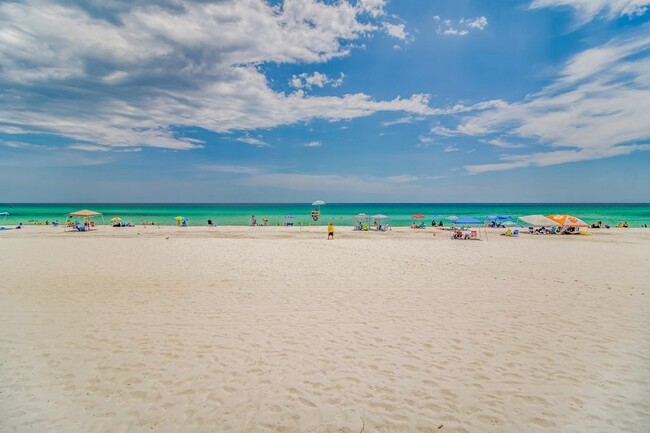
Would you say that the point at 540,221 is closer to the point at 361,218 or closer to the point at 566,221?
the point at 566,221

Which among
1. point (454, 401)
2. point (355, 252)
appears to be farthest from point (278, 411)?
point (355, 252)

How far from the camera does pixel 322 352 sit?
5.72 meters

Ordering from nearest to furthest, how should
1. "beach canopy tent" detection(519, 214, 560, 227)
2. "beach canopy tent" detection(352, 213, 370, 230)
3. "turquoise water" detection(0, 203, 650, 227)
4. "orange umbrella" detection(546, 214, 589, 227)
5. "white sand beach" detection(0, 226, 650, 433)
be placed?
"white sand beach" detection(0, 226, 650, 433) → "orange umbrella" detection(546, 214, 589, 227) → "beach canopy tent" detection(519, 214, 560, 227) → "beach canopy tent" detection(352, 213, 370, 230) → "turquoise water" detection(0, 203, 650, 227)

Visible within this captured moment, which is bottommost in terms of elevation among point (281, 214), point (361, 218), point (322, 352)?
point (322, 352)

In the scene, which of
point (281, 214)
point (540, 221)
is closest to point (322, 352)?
point (540, 221)

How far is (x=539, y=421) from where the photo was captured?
4.00 meters

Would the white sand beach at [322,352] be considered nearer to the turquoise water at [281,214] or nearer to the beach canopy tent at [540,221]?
the beach canopy tent at [540,221]

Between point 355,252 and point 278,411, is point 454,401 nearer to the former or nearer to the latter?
point 278,411

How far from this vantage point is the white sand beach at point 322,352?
4062 millimetres

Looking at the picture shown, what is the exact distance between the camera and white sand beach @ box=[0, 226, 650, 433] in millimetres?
4062

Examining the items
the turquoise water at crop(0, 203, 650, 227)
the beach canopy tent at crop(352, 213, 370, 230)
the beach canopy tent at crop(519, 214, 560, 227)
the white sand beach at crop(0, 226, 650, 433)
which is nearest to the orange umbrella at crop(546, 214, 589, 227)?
the beach canopy tent at crop(519, 214, 560, 227)

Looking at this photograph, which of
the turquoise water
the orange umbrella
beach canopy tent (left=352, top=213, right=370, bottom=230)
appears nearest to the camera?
the orange umbrella

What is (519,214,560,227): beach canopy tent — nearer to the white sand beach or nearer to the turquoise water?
the white sand beach

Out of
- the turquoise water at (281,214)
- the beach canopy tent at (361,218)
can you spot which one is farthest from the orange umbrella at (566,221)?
the turquoise water at (281,214)
